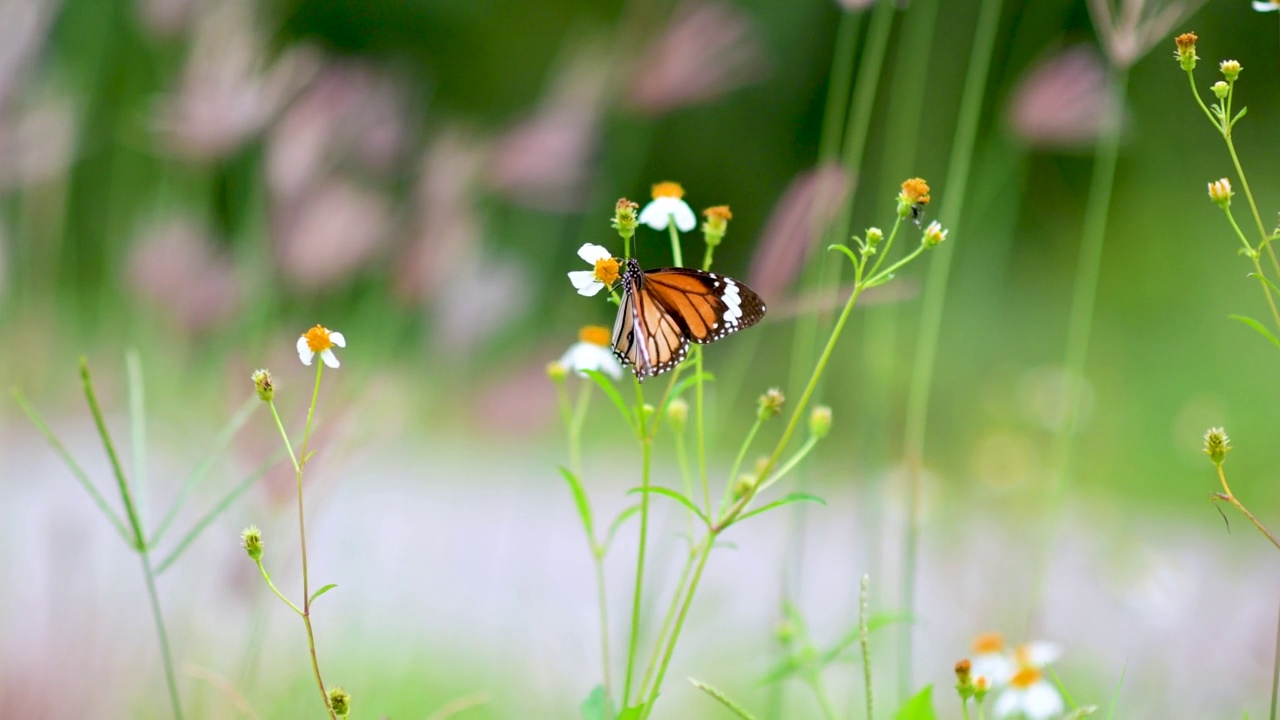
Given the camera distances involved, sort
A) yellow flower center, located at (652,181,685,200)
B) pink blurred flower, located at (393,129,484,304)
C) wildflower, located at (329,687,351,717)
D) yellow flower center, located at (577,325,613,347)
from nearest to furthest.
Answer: wildflower, located at (329,687,351,717) < yellow flower center, located at (652,181,685,200) < yellow flower center, located at (577,325,613,347) < pink blurred flower, located at (393,129,484,304)

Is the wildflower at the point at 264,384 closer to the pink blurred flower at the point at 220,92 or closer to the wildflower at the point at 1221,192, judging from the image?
the wildflower at the point at 1221,192


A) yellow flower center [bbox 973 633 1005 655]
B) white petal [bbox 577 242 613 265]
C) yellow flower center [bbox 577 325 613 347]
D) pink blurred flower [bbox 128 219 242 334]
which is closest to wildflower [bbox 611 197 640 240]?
white petal [bbox 577 242 613 265]

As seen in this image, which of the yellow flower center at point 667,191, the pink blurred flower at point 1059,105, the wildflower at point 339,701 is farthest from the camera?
→ the pink blurred flower at point 1059,105

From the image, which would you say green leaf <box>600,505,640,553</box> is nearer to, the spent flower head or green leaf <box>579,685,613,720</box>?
green leaf <box>579,685,613,720</box>

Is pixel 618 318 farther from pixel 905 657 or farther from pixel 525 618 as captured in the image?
pixel 525 618

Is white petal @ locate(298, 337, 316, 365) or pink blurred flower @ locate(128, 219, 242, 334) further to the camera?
pink blurred flower @ locate(128, 219, 242, 334)


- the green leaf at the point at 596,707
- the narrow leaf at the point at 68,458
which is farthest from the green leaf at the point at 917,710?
the narrow leaf at the point at 68,458

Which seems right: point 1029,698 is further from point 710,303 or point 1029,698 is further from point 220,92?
point 220,92
